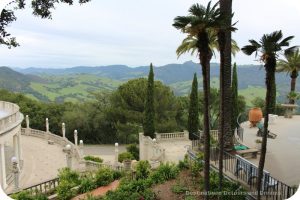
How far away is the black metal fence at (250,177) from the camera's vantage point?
990 centimetres

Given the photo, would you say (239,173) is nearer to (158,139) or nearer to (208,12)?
(208,12)

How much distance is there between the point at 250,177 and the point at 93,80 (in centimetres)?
6337

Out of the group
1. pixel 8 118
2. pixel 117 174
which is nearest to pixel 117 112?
pixel 8 118

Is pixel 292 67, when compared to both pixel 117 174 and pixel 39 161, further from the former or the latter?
pixel 39 161

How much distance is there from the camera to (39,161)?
948 inches

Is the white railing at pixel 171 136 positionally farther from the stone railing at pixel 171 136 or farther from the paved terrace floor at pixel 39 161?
the paved terrace floor at pixel 39 161

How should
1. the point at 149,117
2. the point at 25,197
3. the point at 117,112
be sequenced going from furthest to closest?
1. the point at 117,112
2. the point at 149,117
3. the point at 25,197

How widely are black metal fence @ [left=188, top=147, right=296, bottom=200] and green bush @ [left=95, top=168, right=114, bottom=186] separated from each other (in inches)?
166

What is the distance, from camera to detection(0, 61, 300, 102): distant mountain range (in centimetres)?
3347

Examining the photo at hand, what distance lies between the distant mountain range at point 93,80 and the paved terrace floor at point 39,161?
9.46 metres

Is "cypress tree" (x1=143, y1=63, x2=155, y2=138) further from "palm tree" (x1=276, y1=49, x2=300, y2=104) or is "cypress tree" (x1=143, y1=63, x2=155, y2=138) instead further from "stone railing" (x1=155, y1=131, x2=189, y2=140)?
"palm tree" (x1=276, y1=49, x2=300, y2=104)

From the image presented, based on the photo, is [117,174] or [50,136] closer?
[117,174]

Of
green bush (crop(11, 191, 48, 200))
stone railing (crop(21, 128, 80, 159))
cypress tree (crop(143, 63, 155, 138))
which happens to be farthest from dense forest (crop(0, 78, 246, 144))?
green bush (crop(11, 191, 48, 200))

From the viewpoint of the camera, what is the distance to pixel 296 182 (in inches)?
446
